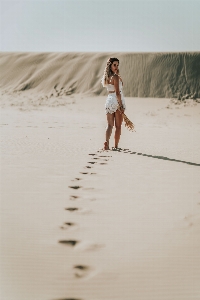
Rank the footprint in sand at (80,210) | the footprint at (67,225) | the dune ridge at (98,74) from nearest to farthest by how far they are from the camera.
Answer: the footprint at (67,225), the footprint in sand at (80,210), the dune ridge at (98,74)

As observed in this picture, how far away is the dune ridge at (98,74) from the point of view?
44031mm

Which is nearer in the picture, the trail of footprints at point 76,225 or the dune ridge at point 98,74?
the trail of footprints at point 76,225

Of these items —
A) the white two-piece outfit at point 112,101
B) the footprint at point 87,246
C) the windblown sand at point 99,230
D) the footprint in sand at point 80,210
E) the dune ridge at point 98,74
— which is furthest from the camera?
the dune ridge at point 98,74

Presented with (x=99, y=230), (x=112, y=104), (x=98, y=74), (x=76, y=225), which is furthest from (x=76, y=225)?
(x=98, y=74)

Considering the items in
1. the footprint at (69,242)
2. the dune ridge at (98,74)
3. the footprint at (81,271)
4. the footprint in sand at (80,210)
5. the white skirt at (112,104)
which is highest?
the dune ridge at (98,74)

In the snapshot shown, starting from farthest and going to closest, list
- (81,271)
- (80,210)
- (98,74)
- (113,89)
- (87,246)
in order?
(98,74) < (113,89) < (80,210) < (87,246) < (81,271)

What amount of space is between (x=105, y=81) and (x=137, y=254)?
191 inches

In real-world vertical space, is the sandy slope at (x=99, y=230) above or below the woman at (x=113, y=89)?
below

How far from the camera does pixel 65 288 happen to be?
7.67ft

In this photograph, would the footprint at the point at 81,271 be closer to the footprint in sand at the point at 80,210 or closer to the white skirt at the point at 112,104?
the footprint in sand at the point at 80,210

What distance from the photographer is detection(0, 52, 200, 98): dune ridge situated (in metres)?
44.0

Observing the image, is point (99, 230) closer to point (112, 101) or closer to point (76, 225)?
point (76, 225)

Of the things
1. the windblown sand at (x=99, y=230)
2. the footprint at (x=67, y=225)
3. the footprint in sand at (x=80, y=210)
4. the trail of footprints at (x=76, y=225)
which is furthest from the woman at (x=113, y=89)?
the footprint at (x=67, y=225)

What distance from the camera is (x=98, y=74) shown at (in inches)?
1939
